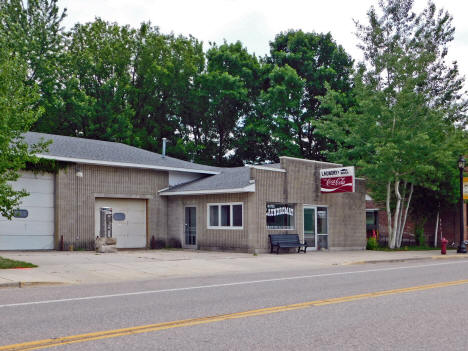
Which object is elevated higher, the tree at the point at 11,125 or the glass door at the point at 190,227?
the tree at the point at 11,125

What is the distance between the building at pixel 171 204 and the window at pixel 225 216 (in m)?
0.04

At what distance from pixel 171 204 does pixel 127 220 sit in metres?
2.43

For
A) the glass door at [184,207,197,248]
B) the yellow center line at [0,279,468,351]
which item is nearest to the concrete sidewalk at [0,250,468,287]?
the glass door at [184,207,197,248]

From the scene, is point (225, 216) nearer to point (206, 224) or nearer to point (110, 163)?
point (206, 224)

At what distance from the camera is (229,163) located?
49562 millimetres

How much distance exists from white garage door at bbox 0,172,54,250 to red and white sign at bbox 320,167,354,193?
41.4 ft

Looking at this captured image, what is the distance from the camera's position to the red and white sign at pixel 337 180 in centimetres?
2653

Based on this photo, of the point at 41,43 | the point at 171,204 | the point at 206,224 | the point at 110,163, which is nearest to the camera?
the point at 110,163

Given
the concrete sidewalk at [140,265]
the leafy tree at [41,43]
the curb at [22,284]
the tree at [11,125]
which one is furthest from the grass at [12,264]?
the leafy tree at [41,43]

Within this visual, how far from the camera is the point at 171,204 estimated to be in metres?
28.4

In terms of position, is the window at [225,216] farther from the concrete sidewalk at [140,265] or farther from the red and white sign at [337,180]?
the red and white sign at [337,180]

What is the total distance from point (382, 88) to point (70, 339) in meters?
28.8

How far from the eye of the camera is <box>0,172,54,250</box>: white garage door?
76.2 feet

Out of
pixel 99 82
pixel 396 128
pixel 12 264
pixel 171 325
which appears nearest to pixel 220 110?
pixel 99 82
